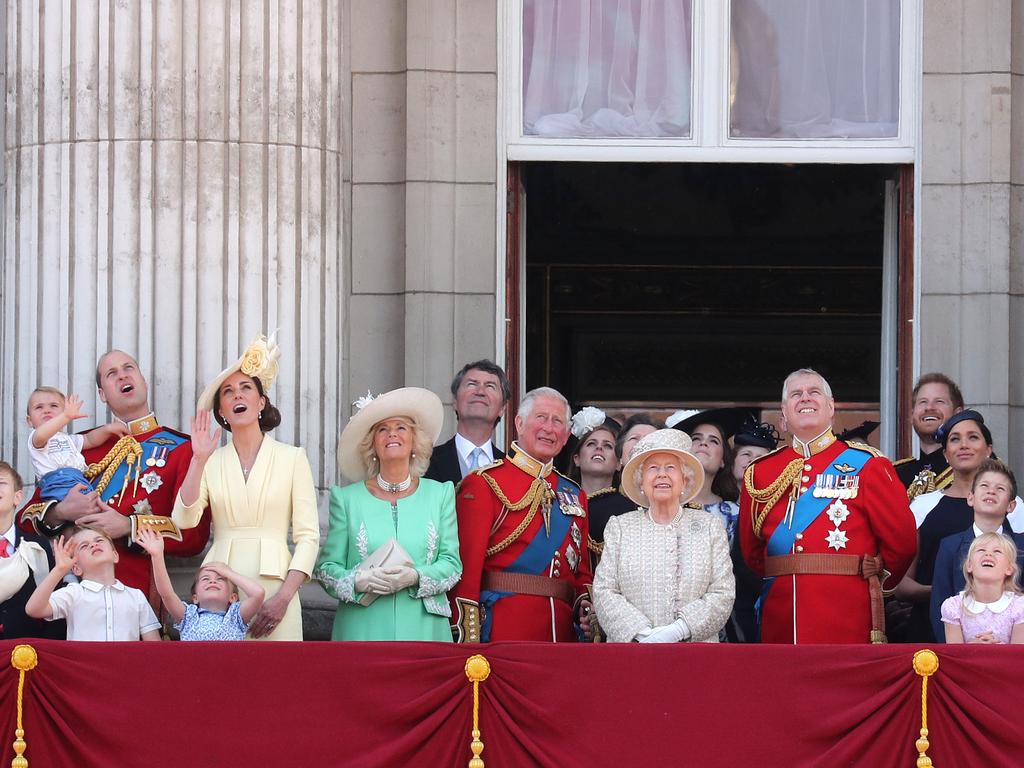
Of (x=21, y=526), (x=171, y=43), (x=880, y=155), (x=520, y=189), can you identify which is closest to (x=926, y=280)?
(x=880, y=155)

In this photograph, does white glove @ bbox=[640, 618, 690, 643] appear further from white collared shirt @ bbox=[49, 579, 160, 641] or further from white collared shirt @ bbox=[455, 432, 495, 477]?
white collared shirt @ bbox=[49, 579, 160, 641]

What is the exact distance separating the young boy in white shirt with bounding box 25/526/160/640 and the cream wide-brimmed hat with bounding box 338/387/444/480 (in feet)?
3.36

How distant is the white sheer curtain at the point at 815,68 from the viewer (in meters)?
10.2

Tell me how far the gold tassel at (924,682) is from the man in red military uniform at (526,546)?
→ 1.45m


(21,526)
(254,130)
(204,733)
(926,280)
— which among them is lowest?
(204,733)

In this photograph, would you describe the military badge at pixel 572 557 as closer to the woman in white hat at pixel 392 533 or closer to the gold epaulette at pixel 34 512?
the woman in white hat at pixel 392 533

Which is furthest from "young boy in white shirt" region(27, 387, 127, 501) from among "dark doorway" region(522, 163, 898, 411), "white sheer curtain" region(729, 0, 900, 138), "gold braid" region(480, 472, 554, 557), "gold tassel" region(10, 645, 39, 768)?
"dark doorway" region(522, 163, 898, 411)

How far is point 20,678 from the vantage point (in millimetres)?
6969

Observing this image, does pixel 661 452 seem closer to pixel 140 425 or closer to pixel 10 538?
pixel 140 425

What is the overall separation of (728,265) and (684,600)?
10620 millimetres

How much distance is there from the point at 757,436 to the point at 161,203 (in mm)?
2788

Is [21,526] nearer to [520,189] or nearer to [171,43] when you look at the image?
[171,43]

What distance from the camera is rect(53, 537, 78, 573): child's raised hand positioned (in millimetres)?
7242

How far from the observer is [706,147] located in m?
10.2
